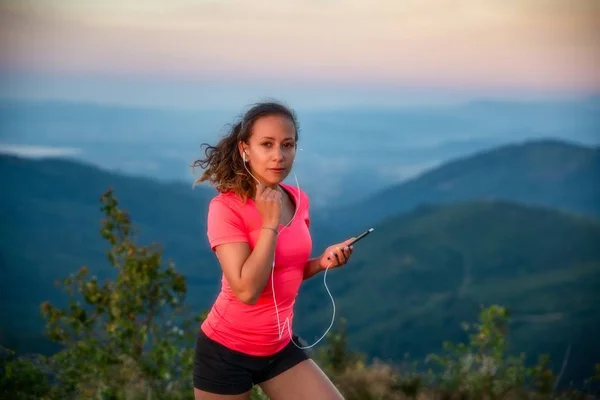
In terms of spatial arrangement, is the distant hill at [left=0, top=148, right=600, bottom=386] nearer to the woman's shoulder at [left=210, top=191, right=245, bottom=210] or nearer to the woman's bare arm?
the woman's shoulder at [left=210, top=191, right=245, bottom=210]

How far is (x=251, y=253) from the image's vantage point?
8.82 feet

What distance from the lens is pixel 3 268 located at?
21938mm

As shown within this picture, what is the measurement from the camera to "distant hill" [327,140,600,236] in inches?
1612

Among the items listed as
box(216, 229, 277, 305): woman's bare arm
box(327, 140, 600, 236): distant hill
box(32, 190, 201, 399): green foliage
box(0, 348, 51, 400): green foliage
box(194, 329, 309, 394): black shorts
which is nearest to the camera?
box(216, 229, 277, 305): woman's bare arm

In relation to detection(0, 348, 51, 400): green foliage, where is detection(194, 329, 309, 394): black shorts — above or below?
above

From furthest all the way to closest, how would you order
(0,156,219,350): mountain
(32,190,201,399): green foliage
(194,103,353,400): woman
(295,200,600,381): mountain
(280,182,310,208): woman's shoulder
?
(295,200,600,381): mountain, (0,156,219,350): mountain, (32,190,201,399): green foliage, (280,182,310,208): woman's shoulder, (194,103,353,400): woman

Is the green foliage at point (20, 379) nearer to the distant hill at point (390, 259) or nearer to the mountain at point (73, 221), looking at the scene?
the distant hill at point (390, 259)

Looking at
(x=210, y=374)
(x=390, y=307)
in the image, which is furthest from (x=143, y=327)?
(x=390, y=307)

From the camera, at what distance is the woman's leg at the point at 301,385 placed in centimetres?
298

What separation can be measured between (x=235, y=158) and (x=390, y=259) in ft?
112

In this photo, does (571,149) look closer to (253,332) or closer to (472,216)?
(472,216)

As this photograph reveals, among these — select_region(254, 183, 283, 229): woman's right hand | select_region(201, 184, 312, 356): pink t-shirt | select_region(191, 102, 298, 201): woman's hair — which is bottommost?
select_region(201, 184, 312, 356): pink t-shirt

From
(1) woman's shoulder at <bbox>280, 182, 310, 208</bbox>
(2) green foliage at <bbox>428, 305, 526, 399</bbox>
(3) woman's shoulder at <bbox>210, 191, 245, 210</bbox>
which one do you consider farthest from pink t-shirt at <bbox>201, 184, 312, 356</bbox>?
(2) green foliage at <bbox>428, 305, 526, 399</bbox>

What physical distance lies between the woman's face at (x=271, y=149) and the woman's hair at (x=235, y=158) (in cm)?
3
